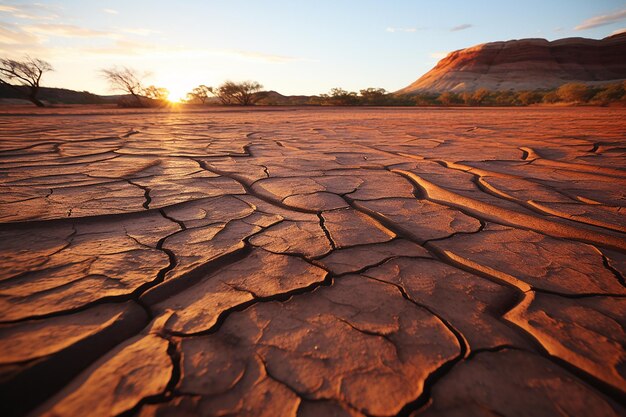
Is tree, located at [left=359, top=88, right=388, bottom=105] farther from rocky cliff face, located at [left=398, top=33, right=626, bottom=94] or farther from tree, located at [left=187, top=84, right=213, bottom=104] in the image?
rocky cliff face, located at [left=398, top=33, right=626, bottom=94]

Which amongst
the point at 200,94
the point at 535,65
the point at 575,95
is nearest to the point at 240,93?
the point at 200,94

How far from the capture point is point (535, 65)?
3531 cm

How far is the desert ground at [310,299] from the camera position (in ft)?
1.74

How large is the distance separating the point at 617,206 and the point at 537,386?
133cm

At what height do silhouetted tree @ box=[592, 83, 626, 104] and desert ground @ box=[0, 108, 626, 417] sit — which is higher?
desert ground @ box=[0, 108, 626, 417]

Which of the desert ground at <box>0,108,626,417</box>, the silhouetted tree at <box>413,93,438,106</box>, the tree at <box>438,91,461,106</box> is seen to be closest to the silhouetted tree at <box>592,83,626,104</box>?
the tree at <box>438,91,461,106</box>

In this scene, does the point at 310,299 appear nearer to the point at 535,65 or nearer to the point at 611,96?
the point at 611,96

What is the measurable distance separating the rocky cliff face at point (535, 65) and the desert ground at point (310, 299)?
3774cm

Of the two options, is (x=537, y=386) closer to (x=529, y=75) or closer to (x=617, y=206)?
(x=617, y=206)

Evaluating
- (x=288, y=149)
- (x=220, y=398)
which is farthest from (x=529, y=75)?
(x=220, y=398)

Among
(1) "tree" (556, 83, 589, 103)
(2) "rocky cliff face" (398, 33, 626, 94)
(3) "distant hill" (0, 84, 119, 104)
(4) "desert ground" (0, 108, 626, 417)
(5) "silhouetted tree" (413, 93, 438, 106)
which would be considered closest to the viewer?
(4) "desert ground" (0, 108, 626, 417)

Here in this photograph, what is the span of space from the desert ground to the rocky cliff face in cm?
3774

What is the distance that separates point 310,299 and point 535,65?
4672cm

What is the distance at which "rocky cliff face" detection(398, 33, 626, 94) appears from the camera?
32500 millimetres
